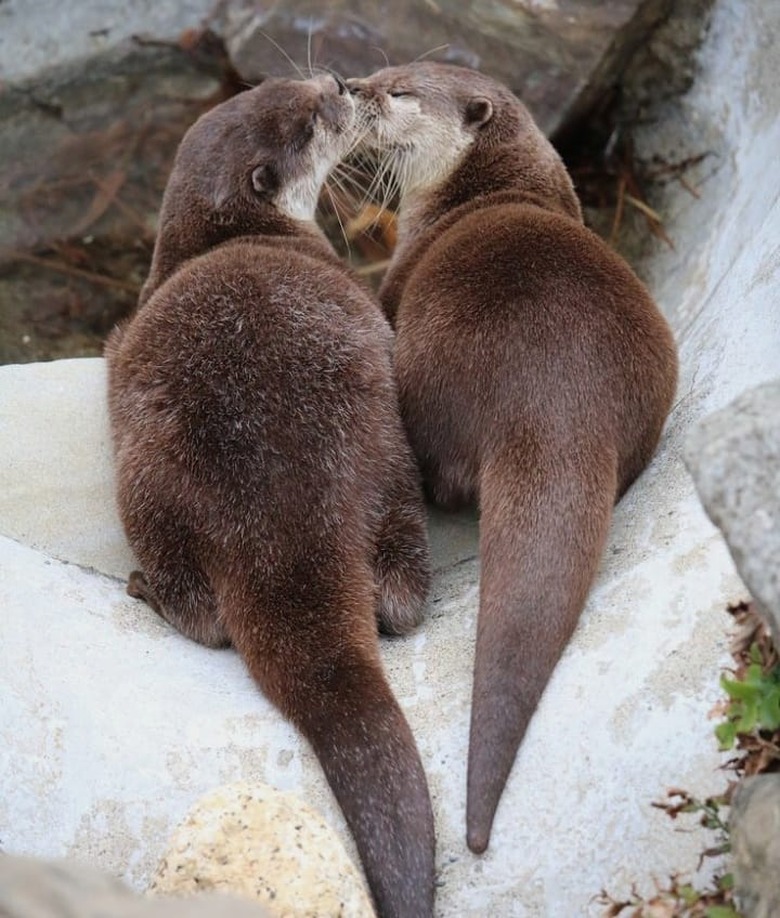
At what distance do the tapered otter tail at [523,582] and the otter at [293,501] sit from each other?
4.2 inches

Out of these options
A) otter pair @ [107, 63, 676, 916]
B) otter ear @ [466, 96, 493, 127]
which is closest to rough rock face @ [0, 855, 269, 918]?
otter pair @ [107, 63, 676, 916]

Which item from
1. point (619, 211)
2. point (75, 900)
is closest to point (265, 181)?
point (619, 211)

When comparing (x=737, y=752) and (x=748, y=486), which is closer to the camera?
(x=748, y=486)

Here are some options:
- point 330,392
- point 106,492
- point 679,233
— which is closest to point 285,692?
point 330,392

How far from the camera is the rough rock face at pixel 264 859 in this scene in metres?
1.65

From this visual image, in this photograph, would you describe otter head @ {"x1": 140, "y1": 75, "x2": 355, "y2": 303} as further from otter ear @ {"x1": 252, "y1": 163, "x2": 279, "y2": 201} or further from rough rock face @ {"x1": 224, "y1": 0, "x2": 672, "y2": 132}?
rough rock face @ {"x1": 224, "y1": 0, "x2": 672, "y2": 132}

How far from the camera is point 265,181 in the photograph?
9.85ft

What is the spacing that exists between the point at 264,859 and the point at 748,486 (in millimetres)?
708

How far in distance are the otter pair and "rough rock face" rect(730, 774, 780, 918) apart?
428 mm

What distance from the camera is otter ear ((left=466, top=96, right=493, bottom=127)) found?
125 inches

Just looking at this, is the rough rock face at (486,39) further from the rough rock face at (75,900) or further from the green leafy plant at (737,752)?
the rough rock face at (75,900)

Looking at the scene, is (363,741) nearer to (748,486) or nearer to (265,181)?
(748,486)

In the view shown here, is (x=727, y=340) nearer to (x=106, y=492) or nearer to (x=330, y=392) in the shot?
(x=330, y=392)

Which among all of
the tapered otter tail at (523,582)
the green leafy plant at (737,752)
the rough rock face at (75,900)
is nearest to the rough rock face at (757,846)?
the green leafy plant at (737,752)
